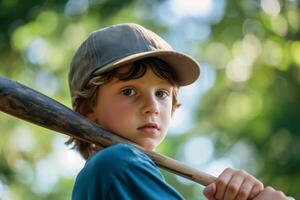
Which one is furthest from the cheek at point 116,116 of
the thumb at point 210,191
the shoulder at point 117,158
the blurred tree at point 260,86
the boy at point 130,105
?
the blurred tree at point 260,86

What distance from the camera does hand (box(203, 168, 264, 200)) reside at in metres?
1.93

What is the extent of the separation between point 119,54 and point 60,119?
194 mm

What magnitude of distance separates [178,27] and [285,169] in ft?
5.01

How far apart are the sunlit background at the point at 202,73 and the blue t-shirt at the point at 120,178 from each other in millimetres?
3693

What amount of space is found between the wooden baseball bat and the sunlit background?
11.7 ft

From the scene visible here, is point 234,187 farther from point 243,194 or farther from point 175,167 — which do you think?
point 175,167

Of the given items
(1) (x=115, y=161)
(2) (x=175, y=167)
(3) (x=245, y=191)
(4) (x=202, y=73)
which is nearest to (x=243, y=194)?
(3) (x=245, y=191)

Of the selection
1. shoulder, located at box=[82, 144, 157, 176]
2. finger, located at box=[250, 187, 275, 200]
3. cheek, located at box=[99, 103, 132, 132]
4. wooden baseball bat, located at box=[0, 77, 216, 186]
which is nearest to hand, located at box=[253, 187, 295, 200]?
finger, located at box=[250, 187, 275, 200]

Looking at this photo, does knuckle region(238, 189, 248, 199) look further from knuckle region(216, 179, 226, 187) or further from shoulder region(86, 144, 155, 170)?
shoulder region(86, 144, 155, 170)

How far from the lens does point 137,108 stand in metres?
2.05

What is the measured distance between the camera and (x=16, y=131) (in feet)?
20.0

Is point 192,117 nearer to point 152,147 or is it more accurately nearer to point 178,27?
point 178,27

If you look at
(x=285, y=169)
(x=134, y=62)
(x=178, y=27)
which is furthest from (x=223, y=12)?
(x=134, y=62)

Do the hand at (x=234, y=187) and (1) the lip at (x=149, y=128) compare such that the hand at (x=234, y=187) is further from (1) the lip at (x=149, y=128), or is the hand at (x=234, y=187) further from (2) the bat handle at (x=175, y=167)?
(1) the lip at (x=149, y=128)
